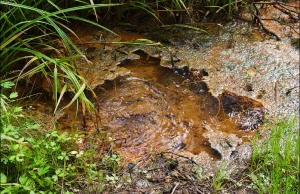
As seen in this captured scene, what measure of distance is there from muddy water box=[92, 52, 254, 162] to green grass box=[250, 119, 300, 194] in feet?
0.58

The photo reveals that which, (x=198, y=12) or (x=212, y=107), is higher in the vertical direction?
(x=198, y=12)

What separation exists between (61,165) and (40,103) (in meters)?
0.52

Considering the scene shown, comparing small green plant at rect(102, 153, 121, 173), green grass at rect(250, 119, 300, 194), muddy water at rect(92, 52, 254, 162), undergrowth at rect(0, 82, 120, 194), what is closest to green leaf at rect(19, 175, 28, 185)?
undergrowth at rect(0, 82, 120, 194)

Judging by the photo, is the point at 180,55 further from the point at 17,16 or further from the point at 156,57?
the point at 17,16

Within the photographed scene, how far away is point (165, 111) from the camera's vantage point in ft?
7.51

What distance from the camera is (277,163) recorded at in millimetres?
1941

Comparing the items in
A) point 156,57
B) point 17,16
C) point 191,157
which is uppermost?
point 17,16

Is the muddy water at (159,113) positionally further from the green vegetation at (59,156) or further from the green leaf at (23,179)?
the green leaf at (23,179)

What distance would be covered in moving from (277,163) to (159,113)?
668 mm

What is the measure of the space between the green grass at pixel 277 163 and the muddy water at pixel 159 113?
0.18 meters

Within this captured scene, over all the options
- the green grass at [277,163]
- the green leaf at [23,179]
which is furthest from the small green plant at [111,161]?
the green grass at [277,163]

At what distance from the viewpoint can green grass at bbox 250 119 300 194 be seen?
6.18ft

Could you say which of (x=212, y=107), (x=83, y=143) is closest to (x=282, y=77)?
(x=212, y=107)

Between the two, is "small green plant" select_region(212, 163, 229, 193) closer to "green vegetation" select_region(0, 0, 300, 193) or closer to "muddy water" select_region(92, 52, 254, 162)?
"green vegetation" select_region(0, 0, 300, 193)
